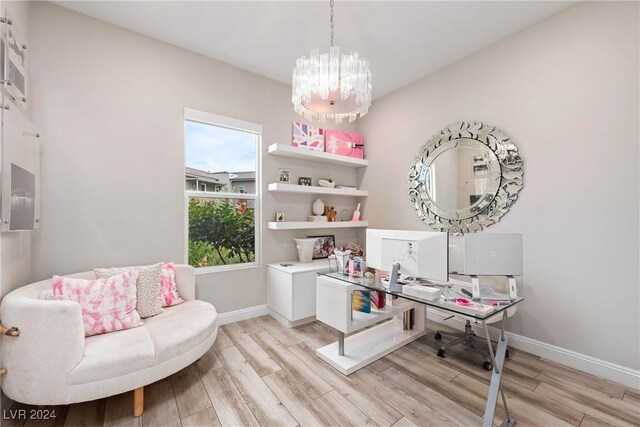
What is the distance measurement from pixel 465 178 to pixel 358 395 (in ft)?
7.79

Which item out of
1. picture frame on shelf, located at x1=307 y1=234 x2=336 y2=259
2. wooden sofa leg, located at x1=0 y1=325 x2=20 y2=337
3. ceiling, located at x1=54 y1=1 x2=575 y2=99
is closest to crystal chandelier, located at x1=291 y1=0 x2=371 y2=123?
ceiling, located at x1=54 y1=1 x2=575 y2=99

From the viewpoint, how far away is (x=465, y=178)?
292 centimetres

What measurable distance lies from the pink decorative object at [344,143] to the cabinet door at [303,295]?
185 centimetres

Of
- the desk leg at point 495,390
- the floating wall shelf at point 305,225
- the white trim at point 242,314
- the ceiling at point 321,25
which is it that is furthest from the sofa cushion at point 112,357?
the ceiling at point 321,25

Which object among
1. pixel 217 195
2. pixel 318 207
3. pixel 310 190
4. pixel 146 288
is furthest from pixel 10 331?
pixel 318 207

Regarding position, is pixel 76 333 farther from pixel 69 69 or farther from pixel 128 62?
pixel 128 62

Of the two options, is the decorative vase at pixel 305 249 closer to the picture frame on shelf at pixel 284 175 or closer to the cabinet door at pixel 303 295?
the cabinet door at pixel 303 295

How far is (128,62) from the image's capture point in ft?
8.34

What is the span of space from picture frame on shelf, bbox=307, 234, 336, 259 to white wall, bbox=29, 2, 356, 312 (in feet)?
3.33

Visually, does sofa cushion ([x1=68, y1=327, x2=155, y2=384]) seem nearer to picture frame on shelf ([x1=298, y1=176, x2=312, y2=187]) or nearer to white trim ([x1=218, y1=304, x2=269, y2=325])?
white trim ([x1=218, y1=304, x2=269, y2=325])

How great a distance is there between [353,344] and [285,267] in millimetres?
1131

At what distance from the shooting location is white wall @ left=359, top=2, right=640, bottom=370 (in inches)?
79.5

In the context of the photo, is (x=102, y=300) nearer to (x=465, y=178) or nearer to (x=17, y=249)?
(x=17, y=249)

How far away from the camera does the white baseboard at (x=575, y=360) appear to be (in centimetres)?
199
